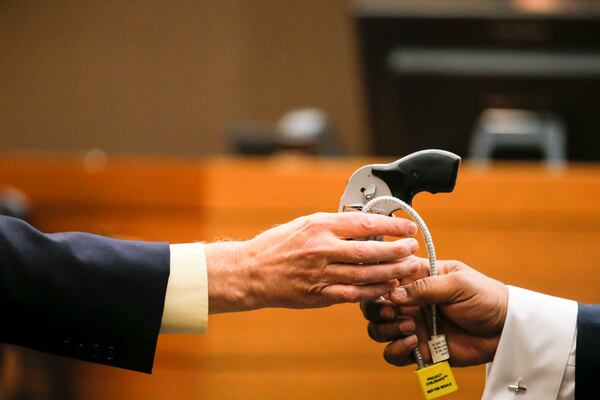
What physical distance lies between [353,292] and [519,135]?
1159 mm

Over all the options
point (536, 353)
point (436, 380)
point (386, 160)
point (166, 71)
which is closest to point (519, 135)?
point (386, 160)

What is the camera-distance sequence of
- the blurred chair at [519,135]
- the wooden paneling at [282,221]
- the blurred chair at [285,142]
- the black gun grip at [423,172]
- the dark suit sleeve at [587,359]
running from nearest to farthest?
the black gun grip at [423,172] → the dark suit sleeve at [587,359] → the wooden paneling at [282,221] → the blurred chair at [519,135] → the blurred chair at [285,142]

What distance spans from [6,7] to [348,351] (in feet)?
9.71

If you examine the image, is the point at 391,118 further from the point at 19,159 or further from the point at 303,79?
the point at 303,79

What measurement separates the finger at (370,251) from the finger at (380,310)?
94mm

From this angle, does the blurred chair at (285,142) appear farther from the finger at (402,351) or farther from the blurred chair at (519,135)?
the finger at (402,351)

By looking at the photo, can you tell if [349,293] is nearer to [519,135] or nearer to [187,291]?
[187,291]

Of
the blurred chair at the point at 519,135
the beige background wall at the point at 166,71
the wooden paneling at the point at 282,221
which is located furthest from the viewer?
the beige background wall at the point at 166,71

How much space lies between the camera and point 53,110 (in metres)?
4.04

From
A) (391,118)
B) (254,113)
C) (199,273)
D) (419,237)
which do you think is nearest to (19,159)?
(391,118)

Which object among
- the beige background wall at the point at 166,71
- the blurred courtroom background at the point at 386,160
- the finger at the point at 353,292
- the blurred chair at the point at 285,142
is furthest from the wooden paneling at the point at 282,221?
the beige background wall at the point at 166,71

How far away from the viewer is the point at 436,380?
1087 mm

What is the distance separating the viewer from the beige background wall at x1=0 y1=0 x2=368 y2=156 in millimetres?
3965

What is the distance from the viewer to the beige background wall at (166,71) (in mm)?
3965
